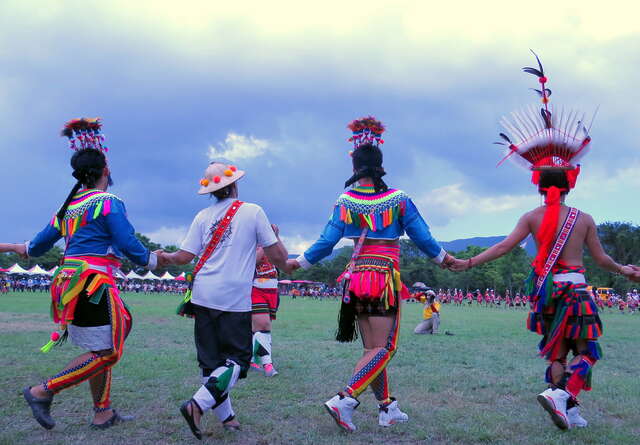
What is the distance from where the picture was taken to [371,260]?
4898mm

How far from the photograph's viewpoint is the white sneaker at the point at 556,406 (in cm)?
444

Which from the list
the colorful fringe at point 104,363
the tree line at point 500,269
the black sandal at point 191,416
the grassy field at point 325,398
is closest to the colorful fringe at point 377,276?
the grassy field at point 325,398

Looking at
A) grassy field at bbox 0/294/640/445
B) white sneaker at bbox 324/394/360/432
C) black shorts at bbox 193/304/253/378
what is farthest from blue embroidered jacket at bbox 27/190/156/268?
white sneaker at bbox 324/394/360/432

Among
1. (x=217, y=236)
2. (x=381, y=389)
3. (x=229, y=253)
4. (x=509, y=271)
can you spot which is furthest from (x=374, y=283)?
(x=509, y=271)

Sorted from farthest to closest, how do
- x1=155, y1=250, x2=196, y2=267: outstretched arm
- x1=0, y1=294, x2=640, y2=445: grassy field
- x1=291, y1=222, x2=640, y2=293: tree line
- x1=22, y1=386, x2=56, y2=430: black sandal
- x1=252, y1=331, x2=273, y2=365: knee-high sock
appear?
x1=291, y1=222, x2=640, y2=293: tree line, x1=252, y1=331, x2=273, y2=365: knee-high sock, x1=155, y1=250, x2=196, y2=267: outstretched arm, x1=0, y1=294, x2=640, y2=445: grassy field, x1=22, y1=386, x2=56, y2=430: black sandal

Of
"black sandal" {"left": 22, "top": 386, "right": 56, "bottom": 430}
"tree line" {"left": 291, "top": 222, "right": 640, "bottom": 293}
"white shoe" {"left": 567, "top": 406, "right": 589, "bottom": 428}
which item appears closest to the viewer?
"black sandal" {"left": 22, "top": 386, "right": 56, "bottom": 430}

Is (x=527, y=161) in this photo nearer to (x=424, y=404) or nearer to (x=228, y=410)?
(x=424, y=404)

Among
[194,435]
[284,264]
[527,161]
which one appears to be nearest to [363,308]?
[284,264]

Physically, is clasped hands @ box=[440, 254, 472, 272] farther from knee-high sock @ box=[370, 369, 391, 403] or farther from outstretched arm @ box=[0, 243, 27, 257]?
outstretched arm @ box=[0, 243, 27, 257]

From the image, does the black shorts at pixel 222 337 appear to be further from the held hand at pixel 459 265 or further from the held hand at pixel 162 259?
the held hand at pixel 459 265

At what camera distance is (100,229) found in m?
4.62

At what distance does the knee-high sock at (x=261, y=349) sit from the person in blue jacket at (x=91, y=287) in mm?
2716

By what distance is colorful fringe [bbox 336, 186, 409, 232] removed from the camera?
489cm

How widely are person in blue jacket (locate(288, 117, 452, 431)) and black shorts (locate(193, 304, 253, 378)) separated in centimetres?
83
